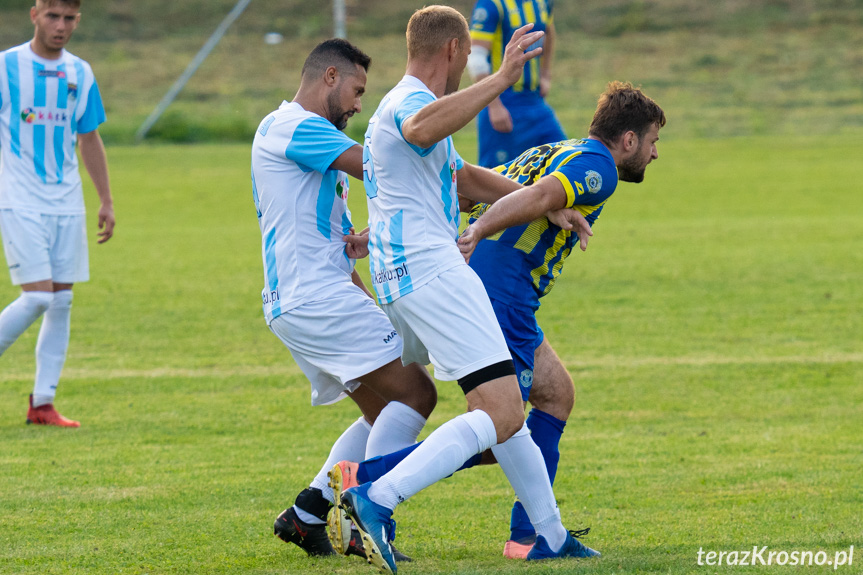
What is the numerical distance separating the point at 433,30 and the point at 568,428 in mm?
3423

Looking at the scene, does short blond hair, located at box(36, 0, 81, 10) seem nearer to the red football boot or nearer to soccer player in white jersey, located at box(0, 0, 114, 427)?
soccer player in white jersey, located at box(0, 0, 114, 427)

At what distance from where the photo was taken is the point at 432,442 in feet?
13.4

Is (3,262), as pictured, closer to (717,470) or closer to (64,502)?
(64,502)

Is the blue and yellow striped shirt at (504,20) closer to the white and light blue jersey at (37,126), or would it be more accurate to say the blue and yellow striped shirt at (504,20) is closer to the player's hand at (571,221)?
the white and light blue jersey at (37,126)

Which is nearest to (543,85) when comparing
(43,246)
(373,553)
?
(43,246)

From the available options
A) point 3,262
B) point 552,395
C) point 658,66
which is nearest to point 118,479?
point 552,395

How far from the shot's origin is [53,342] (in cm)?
735

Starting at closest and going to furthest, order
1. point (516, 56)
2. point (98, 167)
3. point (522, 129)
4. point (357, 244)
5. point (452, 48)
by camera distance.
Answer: point (516, 56)
point (452, 48)
point (357, 244)
point (98, 167)
point (522, 129)

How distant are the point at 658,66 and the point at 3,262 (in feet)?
107

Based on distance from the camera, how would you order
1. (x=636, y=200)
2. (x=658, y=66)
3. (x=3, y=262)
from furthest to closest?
1. (x=658, y=66)
2. (x=636, y=200)
3. (x=3, y=262)

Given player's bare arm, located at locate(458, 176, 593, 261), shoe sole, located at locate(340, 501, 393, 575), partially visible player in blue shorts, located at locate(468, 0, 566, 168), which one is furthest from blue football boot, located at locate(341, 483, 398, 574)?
partially visible player in blue shorts, located at locate(468, 0, 566, 168)

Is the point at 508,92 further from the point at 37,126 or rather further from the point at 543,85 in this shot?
the point at 37,126

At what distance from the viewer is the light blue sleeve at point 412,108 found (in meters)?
4.04

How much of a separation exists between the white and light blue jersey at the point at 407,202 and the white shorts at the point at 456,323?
48 mm
